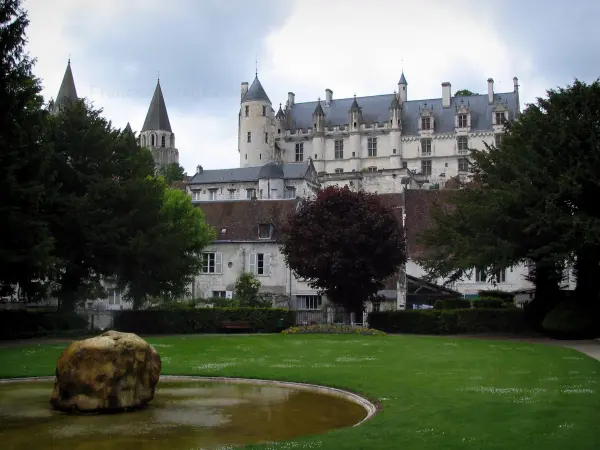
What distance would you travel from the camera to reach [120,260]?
37.7 metres

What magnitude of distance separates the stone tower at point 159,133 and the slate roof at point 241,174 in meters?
41.1

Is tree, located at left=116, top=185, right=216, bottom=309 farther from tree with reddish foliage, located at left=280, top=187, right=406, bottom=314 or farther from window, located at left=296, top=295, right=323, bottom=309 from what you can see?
window, located at left=296, top=295, right=323, bottom=309

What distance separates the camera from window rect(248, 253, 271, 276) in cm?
5606

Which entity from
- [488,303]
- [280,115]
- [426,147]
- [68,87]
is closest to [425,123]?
[426,147]

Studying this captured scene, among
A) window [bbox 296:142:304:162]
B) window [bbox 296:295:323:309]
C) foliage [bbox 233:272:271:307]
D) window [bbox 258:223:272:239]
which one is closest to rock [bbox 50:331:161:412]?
foliage [bbox 233:272:271:307]

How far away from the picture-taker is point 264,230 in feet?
186

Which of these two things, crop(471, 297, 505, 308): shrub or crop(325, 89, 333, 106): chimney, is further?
crop(325, 89, 333, 106): chimney

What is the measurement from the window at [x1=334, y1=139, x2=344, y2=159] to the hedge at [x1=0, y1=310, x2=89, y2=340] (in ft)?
271

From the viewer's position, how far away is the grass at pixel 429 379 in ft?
34.4

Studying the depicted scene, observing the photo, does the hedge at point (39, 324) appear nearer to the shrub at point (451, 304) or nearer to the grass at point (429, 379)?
the grass at point (429, 379)

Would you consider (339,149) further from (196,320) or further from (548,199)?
(548,199)

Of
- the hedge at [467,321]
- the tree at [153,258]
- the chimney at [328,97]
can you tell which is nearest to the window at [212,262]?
the tree at [153,258]

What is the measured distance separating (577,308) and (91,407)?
25.0 metres

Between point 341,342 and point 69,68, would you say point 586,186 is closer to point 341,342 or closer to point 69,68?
point 341,342
